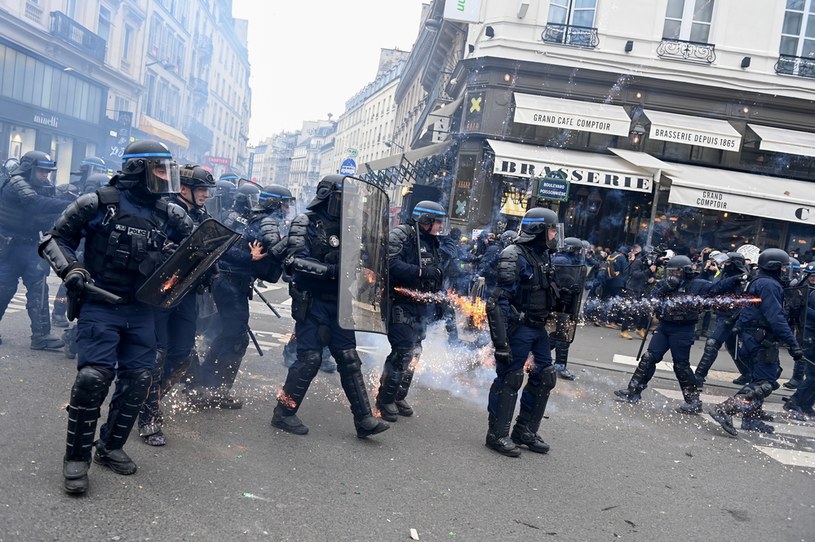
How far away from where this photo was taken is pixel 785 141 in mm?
Result: 16203

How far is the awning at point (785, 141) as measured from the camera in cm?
1606

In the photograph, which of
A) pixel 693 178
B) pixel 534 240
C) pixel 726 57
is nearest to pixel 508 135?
pixel 693 178

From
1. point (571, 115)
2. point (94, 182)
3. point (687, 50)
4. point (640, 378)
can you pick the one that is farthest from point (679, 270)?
point (687, 50)

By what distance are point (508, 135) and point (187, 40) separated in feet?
108

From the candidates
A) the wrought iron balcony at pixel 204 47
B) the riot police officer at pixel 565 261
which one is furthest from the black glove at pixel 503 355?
the wrought iron balcony at pixel 204 47

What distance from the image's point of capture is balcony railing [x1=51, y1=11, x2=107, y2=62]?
976 inches

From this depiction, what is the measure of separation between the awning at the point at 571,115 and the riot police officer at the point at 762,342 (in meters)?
9.18

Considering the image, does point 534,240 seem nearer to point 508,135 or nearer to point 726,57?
point 508,135

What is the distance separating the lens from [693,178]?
623 inches

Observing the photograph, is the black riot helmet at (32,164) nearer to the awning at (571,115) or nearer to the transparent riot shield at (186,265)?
the transparent riot shield at (186,265)

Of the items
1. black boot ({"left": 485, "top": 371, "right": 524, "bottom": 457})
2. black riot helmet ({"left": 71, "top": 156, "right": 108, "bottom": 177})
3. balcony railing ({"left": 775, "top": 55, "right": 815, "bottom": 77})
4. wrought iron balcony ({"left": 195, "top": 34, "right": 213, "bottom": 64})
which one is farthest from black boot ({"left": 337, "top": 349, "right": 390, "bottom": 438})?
wrought iron balcony ({"left": 195, "top": 34, "right": 213, "bottom": 64})

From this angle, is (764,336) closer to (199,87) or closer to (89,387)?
(89,387)

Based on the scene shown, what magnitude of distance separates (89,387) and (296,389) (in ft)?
5.50

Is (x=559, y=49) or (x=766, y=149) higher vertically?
(x=559, y=49)
